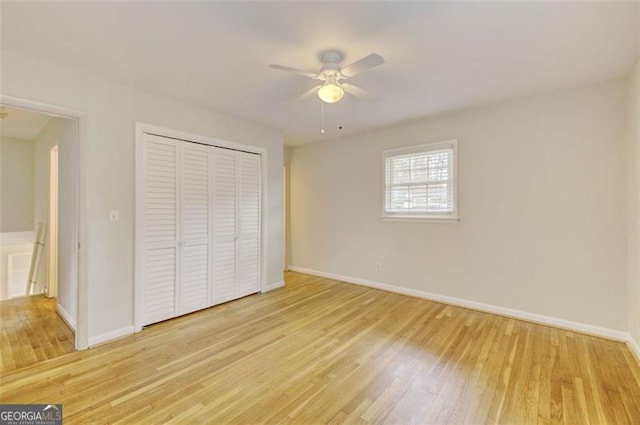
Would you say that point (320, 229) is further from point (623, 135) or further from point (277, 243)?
point (623, 135)

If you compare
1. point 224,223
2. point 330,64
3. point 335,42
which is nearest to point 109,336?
point 224,223

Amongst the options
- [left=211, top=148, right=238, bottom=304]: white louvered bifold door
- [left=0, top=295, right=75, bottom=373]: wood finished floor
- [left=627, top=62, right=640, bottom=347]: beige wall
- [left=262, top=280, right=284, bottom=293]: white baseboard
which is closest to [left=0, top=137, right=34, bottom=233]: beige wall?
[left=0, top=295, right=75, bottom=373]: wood finished floor

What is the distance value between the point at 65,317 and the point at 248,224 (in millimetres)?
2283

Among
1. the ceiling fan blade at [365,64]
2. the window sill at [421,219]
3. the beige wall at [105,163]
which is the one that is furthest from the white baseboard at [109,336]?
the window sill at [421,219]

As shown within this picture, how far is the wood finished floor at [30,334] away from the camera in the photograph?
95.0 inches

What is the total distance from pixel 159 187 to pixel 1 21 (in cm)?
162

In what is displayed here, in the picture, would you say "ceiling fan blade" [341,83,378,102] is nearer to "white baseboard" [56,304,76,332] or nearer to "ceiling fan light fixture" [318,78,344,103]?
"ceiling fan light fixture" [318,78,344,103]

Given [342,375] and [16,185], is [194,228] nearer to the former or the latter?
[342,375]

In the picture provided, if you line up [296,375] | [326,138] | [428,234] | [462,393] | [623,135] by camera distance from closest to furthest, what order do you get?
[462,393]
[296,375]
[623,135]
[428,234]
[326,138]

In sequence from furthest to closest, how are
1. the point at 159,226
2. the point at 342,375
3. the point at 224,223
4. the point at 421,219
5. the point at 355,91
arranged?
the point at 421,219 < the point at 224,223 < the point at 159,226 < the point at 355,91 < the point at 342,375

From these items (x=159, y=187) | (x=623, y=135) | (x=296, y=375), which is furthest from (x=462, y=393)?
(x=159, y=187)

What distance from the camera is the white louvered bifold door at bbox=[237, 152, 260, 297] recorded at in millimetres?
3955

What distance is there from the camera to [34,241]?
14.7ft

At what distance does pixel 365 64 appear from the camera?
2.01 metres
